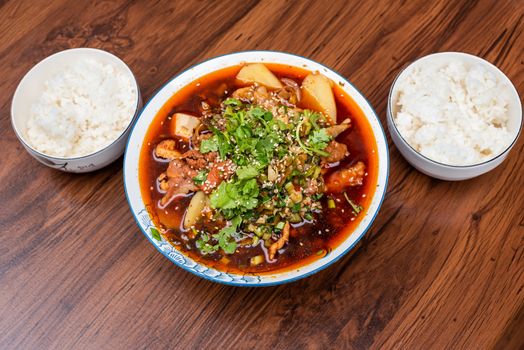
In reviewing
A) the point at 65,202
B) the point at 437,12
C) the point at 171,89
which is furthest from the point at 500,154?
the point at 65,202

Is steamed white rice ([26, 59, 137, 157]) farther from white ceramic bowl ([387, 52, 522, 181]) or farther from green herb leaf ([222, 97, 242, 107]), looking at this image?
white ceramic bowl ([387, 52, 522, 181])

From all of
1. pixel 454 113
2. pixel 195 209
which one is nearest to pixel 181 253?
pixel 195 209

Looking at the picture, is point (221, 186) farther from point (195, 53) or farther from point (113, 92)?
point (195, 53)

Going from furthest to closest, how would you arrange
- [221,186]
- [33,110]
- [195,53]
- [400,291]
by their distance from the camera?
[195,53] → [33,110] → [400,291] → [221,186]

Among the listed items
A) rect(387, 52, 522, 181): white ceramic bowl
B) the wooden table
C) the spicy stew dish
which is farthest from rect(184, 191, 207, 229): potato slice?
rect(387, 52, 522, 181): white ceramic bowl

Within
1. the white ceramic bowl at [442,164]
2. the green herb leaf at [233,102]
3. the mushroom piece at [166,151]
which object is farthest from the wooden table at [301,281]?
the green herb leaf at [233,102]
